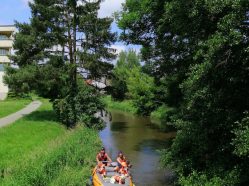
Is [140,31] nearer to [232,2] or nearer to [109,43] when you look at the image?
[109,43]

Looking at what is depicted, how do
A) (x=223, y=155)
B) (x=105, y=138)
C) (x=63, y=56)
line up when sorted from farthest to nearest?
(x=105, y=138)
(x=63, y=56)
(x=223, y=155)

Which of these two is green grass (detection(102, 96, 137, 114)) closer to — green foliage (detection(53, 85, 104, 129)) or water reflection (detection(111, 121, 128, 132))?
water reflection (detection(111, 121, 128, 132))

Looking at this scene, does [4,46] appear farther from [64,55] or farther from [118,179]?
[118,179]

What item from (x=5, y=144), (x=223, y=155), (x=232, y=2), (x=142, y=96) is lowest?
(x=142, y=96)

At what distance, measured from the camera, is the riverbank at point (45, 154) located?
1756 cm

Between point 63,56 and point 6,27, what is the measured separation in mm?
46425

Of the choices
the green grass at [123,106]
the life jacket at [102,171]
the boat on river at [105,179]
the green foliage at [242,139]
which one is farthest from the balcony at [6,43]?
the green foliage at [242,139]

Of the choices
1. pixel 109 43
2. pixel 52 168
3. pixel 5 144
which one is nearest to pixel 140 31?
pixel 109 43

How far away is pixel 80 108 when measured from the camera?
122 feet

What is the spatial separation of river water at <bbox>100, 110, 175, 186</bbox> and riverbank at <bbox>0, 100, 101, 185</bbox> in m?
2.70

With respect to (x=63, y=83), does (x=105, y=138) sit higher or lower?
lower

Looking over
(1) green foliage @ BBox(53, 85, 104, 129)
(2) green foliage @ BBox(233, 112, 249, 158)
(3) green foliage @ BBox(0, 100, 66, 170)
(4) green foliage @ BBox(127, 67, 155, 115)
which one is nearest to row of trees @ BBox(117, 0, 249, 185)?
(2) green foliage @ BBox(233, 112, 249, 158)

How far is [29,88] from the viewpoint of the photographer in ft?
123

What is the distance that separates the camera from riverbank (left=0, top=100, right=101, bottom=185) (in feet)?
57.6
